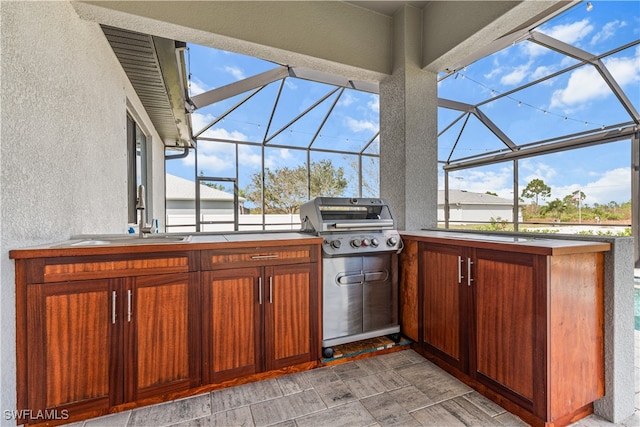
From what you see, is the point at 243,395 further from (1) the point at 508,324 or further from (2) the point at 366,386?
(1) the point at 508,324

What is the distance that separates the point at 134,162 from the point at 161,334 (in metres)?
2.72

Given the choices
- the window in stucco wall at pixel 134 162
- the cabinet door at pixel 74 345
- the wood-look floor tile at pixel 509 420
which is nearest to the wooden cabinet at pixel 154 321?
the cabinet door at pixel 74 345

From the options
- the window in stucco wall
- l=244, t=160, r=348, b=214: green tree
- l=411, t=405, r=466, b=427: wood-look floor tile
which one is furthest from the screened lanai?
l=411, t=405, r=466, b=427: wood-look floor tile

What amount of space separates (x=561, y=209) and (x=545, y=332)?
18.4 feet

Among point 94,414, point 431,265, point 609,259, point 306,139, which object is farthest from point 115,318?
point 306,139

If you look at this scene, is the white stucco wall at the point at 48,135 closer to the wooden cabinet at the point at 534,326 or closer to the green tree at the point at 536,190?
the wooden cabinet at the point at 534,326

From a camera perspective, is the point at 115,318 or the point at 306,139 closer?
the point at 115,318

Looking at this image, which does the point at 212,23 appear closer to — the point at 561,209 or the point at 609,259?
the point at 609,259

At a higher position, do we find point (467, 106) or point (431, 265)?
point (467, 106)

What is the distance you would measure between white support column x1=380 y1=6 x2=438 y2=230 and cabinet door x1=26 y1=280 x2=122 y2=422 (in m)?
2.29

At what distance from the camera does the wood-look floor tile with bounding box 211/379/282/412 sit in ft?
5.43

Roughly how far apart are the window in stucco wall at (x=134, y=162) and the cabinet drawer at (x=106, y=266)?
6.71ft

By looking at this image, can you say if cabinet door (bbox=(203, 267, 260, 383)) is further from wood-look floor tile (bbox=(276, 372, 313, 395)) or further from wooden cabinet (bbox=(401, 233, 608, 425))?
wooden cabinet (bbox=(401, 233, 608, 425))

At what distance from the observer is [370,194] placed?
24.3 feet
